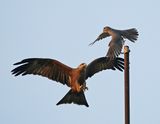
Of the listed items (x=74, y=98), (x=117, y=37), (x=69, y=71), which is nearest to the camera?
(x=117, y=37)

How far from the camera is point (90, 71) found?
15.1 m

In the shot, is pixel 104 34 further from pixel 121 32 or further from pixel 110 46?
pixel 110 46

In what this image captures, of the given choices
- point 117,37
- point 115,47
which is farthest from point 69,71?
point 115,47

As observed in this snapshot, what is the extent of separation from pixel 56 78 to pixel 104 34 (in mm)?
1550

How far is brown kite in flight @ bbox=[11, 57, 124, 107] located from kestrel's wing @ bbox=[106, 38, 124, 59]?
879 mm

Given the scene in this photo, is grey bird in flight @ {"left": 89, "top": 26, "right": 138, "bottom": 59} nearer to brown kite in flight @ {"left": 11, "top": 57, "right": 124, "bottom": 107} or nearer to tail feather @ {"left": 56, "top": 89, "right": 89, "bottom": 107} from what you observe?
brown kite in flight @ {"left": 11, "top": 57, "right": 124, "bottom": 107}

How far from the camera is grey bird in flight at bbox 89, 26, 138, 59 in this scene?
13055 millimetres

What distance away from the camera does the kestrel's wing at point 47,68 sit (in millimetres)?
14680

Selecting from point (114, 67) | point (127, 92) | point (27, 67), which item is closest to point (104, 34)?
point (114, 67)

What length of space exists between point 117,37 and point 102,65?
5.61ft

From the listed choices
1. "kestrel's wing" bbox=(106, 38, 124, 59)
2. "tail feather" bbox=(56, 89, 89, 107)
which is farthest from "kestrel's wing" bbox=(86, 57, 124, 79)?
"kestrel's wing" bbox=(106, 38, 124, 59)

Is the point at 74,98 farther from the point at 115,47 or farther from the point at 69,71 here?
the point at 115,47

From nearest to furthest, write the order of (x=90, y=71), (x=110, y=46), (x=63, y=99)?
(x=110, y=46) → (x=63, y=99) → (x=90, y=71)

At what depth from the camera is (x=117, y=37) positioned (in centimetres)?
1376
